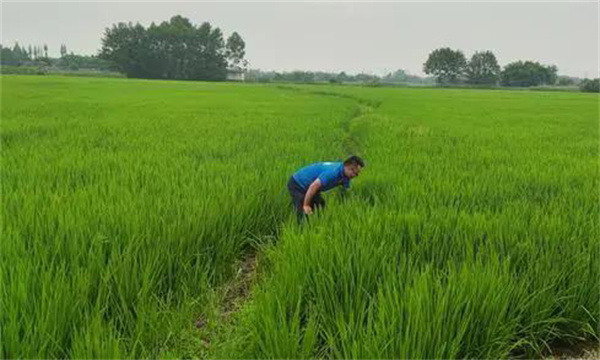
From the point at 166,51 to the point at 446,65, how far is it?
141 ft

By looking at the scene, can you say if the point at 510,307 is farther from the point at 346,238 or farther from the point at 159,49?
the point at 159,49

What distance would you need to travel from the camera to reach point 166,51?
6781cm

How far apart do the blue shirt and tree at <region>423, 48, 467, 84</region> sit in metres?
79.5

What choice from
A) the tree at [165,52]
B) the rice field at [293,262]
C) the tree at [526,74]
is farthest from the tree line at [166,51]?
the rice field at [293,262]

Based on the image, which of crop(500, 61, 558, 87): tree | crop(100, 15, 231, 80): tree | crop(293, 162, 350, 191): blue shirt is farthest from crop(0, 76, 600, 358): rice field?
crop(500, 61, 558, 87): tree

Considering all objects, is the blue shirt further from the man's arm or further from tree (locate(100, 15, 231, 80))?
tree (locate(100, 15, 231, 80))

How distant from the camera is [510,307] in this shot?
2.28 m

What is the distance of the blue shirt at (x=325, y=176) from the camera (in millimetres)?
3809

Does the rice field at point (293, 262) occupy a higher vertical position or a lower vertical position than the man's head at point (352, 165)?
lower

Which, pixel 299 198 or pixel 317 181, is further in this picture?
pixel 299 198

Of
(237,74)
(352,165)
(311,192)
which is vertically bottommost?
(311,192)

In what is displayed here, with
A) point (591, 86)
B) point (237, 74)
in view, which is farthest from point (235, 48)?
point (591, 86)

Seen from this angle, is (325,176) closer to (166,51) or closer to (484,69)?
(166,51)

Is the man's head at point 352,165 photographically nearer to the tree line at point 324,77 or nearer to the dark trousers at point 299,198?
the dark trousers at point 299,198
